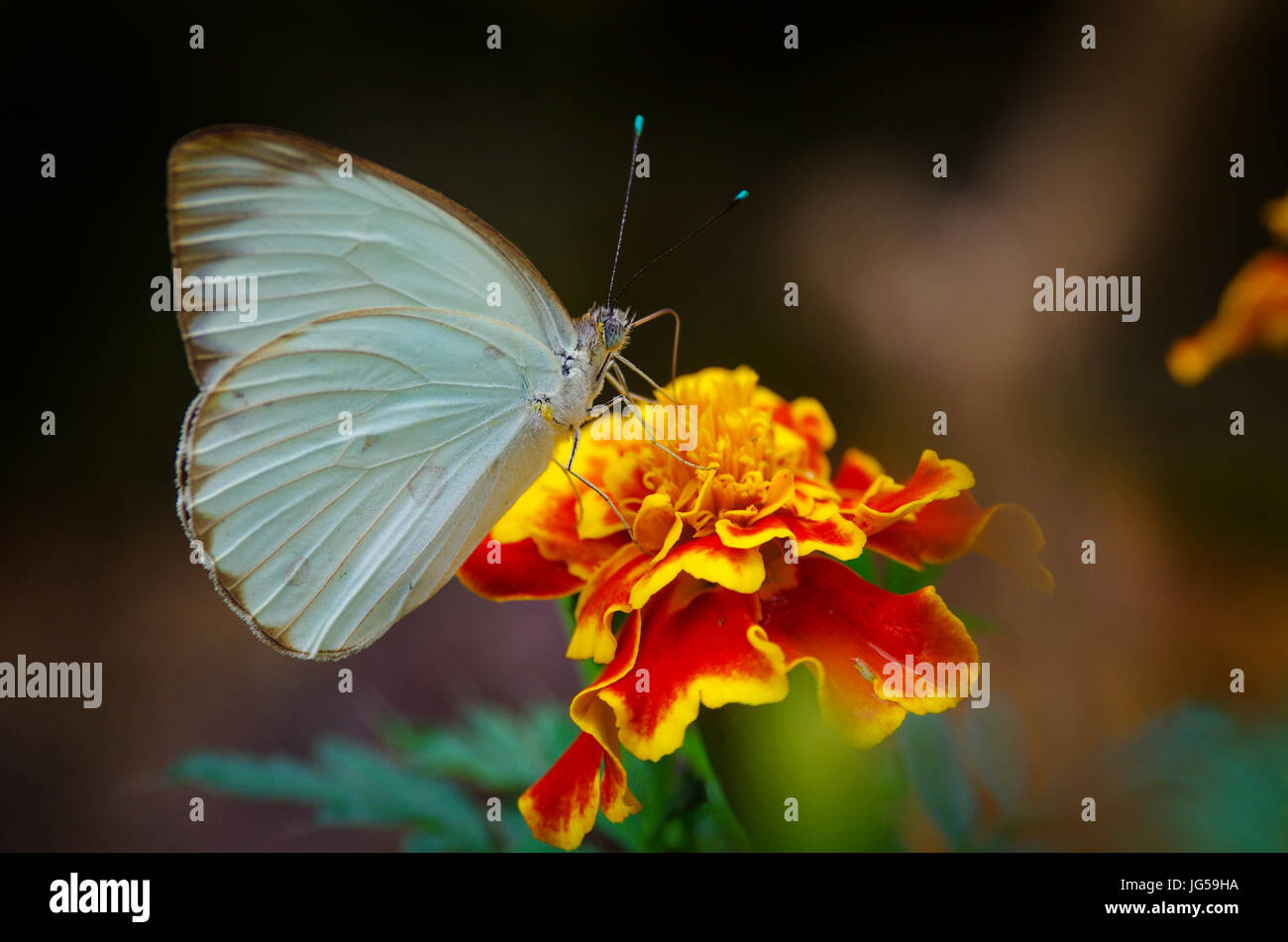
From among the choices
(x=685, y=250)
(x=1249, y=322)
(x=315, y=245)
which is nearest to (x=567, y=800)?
(x=315, y=245)

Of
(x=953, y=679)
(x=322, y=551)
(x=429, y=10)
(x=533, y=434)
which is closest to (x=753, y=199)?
(x=429, y=10)

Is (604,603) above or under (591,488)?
under

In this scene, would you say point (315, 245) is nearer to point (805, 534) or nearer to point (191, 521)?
point (191, 521)

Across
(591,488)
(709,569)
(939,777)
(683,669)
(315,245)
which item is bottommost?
(939,777)

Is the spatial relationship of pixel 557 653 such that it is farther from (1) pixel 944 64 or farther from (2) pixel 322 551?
(1) pixel 944 64

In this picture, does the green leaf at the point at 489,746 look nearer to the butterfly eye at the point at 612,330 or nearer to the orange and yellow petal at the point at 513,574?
the orange and yellow petal at the point at 513,574

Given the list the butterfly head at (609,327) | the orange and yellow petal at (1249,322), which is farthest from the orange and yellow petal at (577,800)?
the orange and yellow petal at (1249,322)

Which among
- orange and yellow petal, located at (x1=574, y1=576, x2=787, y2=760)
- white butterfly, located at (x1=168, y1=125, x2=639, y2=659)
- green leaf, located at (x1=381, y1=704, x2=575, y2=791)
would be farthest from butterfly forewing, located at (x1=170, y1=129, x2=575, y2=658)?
orange and yellow petal, located at (x1=574, y1=576, x2=787, y2=760)

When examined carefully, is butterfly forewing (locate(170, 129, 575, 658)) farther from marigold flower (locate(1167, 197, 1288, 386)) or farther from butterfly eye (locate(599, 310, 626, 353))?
marigold flower (locate(1167, 197, 1288, 386))
